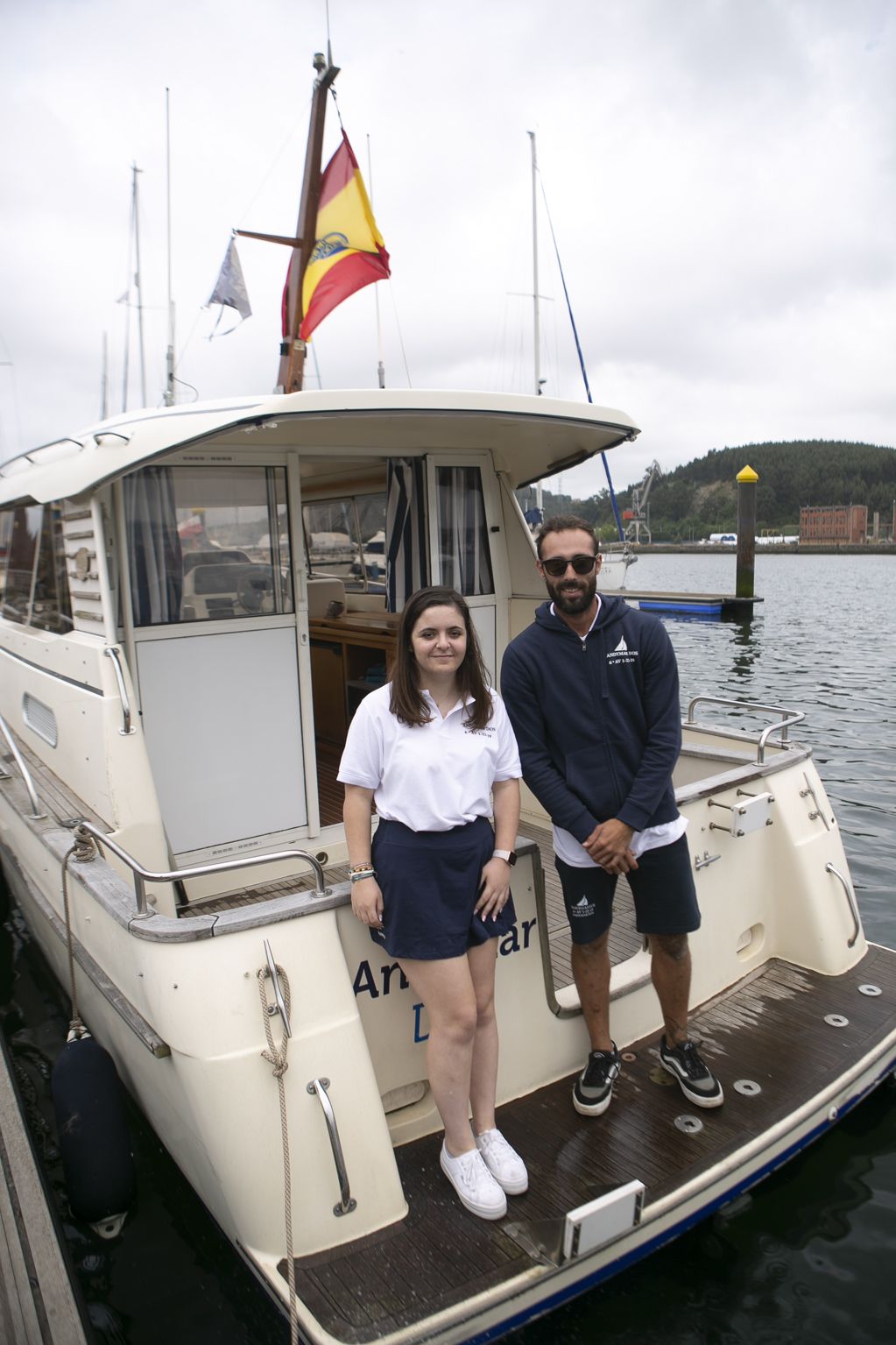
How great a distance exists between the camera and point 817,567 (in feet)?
185

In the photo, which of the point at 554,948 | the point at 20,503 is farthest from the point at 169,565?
the point at 554,948

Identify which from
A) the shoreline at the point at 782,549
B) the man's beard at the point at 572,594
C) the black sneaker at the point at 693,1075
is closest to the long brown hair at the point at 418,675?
the man's beard at the point at 572,594

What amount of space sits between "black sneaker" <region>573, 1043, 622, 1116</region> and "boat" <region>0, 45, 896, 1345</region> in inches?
2.7

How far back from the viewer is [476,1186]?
247 centimetres

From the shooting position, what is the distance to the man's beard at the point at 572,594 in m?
2.68

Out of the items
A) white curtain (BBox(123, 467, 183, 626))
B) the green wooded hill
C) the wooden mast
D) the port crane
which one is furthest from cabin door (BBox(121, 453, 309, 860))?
the green wooded hill

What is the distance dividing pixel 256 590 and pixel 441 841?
2.43m

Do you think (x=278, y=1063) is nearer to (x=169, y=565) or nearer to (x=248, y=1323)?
(x=248, y=1323)

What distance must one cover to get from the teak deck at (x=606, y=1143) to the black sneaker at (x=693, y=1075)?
4 centimetres

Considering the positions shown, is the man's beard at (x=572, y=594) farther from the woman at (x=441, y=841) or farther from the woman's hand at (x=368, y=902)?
the woman's hand at (x=368, y=902)

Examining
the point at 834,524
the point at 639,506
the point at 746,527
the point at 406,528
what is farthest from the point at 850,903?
the point at 834,524

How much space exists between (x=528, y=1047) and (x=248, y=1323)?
120 centimetres

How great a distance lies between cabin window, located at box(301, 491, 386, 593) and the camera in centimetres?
683

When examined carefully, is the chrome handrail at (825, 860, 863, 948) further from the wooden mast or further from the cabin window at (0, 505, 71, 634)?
the wooden mast
